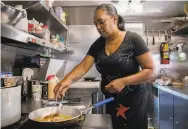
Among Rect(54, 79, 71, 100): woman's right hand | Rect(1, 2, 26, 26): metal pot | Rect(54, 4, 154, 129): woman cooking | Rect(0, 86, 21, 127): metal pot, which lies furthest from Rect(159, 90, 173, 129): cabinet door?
Rect(1, 2, 26, 26): metal pot

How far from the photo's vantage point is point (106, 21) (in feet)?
5.01

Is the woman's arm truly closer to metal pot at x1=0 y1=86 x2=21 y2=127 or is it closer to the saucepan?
the saucepan

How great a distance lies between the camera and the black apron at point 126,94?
1.53 m

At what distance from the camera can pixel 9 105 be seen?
0.97 metres

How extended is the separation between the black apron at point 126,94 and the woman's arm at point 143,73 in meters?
0.08

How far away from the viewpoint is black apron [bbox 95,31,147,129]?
60.1 inches

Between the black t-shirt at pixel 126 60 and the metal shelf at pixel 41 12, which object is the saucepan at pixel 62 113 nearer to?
the black t-shirt at pixel 126 60

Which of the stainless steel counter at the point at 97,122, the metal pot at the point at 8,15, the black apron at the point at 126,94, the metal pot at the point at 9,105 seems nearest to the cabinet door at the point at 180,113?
the black apron at the point at 126,94

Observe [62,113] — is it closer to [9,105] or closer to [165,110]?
[9,105]

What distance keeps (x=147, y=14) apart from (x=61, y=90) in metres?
2.82

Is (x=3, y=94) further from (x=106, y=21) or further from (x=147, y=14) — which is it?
(x=147, y=14)

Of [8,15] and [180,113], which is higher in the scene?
[8,15]

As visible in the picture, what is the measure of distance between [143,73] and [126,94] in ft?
0.77

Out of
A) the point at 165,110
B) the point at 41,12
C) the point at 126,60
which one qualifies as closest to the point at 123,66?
the point at 126,60
